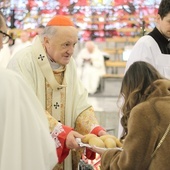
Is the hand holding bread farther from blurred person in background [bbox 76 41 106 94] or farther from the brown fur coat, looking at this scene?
blurred person in background [bbox 76 41 106 94]

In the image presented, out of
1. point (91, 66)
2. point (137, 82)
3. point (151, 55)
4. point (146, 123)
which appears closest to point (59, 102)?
point (151, 55)

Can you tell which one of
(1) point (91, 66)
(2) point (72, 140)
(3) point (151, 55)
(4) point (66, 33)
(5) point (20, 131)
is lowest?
(1) point (91, 66)

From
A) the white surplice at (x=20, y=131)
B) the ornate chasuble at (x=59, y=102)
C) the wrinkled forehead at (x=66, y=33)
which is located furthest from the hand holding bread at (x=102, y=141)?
the white surplice at (x=20, y=131)

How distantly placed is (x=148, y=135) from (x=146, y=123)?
0.05 meters

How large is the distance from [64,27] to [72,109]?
0.54m

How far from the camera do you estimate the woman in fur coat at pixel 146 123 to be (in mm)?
2320

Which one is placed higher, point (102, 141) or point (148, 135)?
point (148, 135)

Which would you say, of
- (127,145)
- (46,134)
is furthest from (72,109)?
(46,134)

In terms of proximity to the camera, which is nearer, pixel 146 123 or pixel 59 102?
pixel 146 123

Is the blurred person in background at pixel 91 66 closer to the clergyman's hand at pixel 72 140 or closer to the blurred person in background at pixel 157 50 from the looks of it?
the blurred person in background at pixel 157 50

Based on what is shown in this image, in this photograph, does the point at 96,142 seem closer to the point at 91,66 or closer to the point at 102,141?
the point at 102,141

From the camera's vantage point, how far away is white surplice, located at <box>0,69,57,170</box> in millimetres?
1800

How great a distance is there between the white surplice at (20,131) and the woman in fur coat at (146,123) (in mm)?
550

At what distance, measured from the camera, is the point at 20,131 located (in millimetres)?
1821
